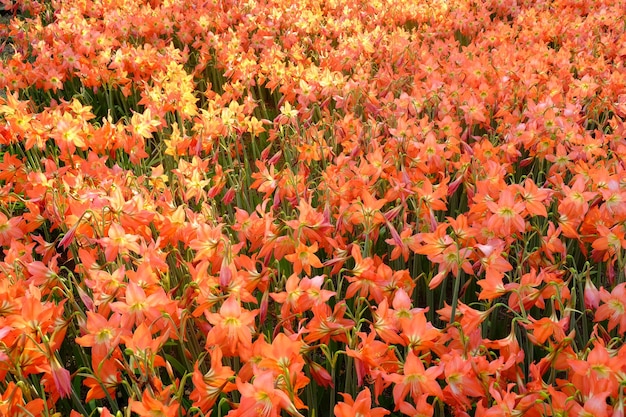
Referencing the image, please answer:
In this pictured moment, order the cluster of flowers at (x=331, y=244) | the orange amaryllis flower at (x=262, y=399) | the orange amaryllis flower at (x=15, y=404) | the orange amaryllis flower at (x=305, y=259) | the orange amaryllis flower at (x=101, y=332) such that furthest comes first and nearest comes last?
the orange amaryllis flower at (x=305, y=259) < the orange amaryllis flower at (x=101, y=332) < the cluster of flowers at (x=331, y=244) < the orange amaryllis flower at (x=15, y=404) < the orange amaryllis flower at (x=262, y=399)

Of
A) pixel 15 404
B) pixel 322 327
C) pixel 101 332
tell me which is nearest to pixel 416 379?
pixel 322 327

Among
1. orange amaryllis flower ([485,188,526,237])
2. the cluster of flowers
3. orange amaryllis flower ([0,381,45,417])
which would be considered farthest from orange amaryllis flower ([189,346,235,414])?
orange amaryllis flower ([485,188,526,237])

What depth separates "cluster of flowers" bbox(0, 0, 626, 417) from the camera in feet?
5.57

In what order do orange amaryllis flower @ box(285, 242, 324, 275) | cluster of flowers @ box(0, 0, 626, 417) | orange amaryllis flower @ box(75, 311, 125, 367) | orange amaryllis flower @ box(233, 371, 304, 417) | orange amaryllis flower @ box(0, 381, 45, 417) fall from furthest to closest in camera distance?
orange amaryllis flower @ box(285, 242, 324, 275) < orange amaryllis flower @ box(75, 311, 125, 367) < cluster of flowers @ box(0, 0, 626, 417) < orange amaryllis flower @ box(0, 381, 45, 417) < orange amaryllis flower @ box(233, 371, 304, 417)

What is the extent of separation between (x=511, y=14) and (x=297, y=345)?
6609mm

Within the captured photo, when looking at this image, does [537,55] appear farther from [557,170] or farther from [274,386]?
[274,386]

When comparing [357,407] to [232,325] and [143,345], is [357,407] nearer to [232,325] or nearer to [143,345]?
[232,325]

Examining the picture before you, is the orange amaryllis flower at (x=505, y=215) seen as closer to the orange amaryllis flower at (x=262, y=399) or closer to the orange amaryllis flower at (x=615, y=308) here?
the orange amaryllis flower at (x=615, y=308)

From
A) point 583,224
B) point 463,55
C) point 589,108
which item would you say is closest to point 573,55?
point 463,55

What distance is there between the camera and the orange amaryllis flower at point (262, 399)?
1422mm

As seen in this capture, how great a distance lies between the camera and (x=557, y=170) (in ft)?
10.0

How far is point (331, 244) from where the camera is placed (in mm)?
2393

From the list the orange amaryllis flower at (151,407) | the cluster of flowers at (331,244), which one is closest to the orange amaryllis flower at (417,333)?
the cluster of flowers at (331,244)

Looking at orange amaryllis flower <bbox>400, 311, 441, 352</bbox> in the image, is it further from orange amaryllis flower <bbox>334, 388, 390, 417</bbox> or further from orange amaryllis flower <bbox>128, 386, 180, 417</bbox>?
orange amaryllis flower <bbox>128, 386, 180, 417</bbox>
